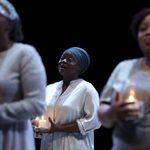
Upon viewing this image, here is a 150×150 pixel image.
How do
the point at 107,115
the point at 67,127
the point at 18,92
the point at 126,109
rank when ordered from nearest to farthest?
the point at 126,109
the point at 107,115
the point at 18,92
the point at 67,127

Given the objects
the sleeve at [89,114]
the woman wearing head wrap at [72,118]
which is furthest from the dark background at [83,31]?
the sleeve at [89,114]

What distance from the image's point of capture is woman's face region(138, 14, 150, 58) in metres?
1.93

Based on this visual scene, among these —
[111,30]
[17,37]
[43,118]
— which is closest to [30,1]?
[111,30]

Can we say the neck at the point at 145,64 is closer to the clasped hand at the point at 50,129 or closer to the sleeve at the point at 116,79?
the sleeve at the point at 116,79

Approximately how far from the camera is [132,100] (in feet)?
5.89

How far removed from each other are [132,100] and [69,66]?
1663mm

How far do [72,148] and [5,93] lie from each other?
4.50 ft

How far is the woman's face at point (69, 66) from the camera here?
11.3ft

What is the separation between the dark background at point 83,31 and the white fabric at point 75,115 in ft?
6.36

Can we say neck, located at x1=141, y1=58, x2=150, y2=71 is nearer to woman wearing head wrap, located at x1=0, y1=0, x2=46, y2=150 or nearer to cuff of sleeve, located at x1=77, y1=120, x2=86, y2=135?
woman wearing head wrap, located at x1=0, y1=0, x2=46, y2=150

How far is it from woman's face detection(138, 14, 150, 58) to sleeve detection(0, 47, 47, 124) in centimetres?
42

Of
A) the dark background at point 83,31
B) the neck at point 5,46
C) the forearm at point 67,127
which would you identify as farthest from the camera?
the dark background at point 83,31

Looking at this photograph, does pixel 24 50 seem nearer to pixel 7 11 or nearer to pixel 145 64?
pixel 7 11

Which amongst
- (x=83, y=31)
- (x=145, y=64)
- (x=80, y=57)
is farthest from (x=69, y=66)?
(x=83, y=31)
